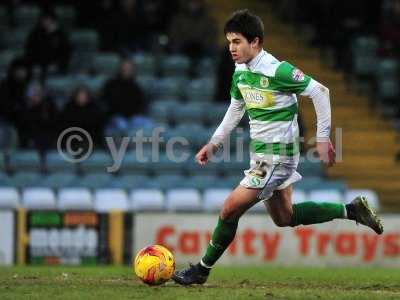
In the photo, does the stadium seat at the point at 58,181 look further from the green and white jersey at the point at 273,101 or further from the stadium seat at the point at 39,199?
the green and white jersey at the point at 273,101

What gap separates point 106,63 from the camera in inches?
738

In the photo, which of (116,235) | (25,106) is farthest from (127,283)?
(25,106)

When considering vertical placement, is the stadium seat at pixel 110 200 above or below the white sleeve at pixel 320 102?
below

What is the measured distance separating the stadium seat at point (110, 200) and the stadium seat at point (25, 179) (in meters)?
1.12

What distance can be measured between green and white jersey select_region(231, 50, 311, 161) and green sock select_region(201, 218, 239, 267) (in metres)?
0.68

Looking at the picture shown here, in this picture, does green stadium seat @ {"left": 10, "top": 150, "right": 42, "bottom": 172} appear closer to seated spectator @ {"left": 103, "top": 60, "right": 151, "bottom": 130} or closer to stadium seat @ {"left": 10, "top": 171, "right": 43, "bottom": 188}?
stadium seat @ {"left": 10, "top": 171, "right": 43, "bottom": 188}

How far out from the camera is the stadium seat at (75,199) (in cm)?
1557

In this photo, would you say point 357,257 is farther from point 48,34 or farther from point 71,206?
point 48,34

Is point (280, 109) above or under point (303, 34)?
under

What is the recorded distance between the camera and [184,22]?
18.8 meters

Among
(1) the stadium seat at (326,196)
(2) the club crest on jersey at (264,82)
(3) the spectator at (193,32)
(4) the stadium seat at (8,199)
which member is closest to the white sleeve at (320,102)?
(2) the club crest on jersey at (264,82)

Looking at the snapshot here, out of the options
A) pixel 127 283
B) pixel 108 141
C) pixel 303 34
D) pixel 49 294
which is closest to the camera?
pixel 49 294

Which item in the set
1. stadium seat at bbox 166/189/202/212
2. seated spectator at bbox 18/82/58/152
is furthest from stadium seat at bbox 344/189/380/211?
seated spectator at bbox 18/82/58/152

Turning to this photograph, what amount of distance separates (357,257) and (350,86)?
598 centimetres
